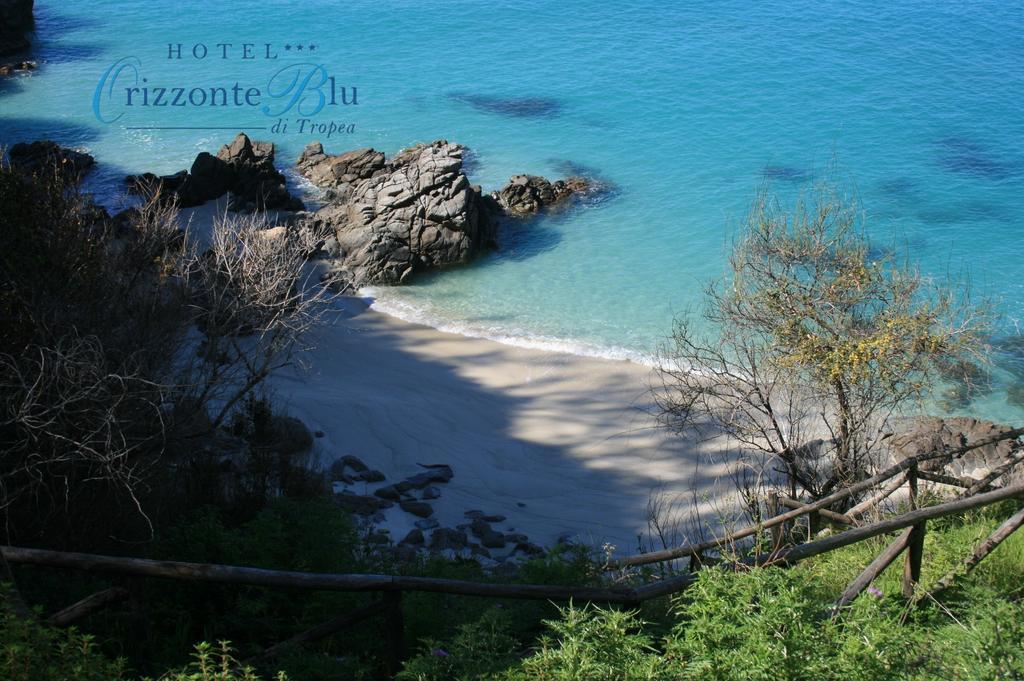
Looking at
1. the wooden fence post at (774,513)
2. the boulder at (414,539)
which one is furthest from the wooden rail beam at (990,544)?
the boulder at (414,539)

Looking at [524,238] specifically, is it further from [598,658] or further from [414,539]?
[598,658]

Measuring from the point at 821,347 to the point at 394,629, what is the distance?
7.68 metres

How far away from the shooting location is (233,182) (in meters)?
24.2

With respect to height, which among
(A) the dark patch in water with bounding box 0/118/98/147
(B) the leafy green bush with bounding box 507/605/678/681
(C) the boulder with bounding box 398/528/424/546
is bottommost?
(C) the boulder with bounding box 398/528/424/546

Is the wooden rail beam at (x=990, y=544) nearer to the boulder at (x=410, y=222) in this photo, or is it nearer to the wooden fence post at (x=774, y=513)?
the wooden fence post at (x=774, y=513)

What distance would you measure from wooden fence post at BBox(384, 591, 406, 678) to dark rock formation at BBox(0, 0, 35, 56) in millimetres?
38554

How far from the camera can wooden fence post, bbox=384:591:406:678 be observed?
18.4 feet

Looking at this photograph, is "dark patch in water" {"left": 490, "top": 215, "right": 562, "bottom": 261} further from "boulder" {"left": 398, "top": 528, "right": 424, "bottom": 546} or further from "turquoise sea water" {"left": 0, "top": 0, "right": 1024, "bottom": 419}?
"boulder" {"left": 398, "top": 528, "right": 424, "bottom": 546}

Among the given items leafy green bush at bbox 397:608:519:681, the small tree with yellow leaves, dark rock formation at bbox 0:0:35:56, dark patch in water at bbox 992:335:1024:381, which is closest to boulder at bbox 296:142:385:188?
the small tree with yellow leaves

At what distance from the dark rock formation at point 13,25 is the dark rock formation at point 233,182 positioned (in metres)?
17.6

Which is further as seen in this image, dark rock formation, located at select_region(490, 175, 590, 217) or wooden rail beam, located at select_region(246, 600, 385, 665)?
dark rock formation, located at select_region(490, 175, 590, 217)

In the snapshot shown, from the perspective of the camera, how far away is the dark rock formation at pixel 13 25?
37.1m

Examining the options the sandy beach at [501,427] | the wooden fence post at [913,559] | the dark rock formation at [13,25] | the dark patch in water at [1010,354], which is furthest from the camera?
the dark rock formation at [13,25]

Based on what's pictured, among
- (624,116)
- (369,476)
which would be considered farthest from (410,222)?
(624,116)
